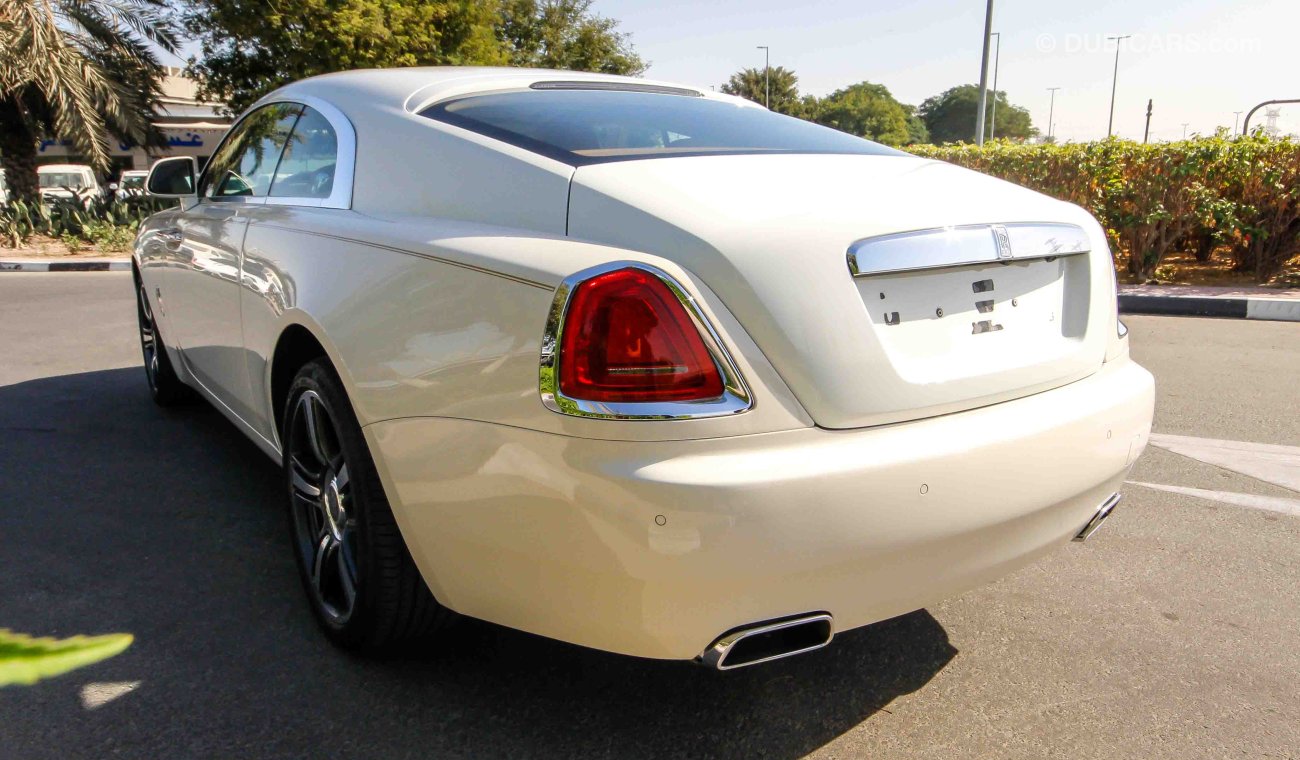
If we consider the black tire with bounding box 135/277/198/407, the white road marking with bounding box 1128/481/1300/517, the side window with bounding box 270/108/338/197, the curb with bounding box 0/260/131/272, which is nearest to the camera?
the side window with bounding box 270/108/338/197

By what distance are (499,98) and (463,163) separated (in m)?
0.48

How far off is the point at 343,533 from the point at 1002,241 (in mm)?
1676

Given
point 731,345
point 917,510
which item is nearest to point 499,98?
point 731,345

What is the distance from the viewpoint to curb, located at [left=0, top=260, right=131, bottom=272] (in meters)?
13.8

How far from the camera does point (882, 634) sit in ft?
8.65

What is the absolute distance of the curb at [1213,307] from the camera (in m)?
8.83

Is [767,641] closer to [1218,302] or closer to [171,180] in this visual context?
[171,180]

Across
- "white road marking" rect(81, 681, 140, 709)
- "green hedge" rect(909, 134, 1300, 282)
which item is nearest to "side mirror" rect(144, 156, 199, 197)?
"white road marking" rect(81, 681, 140, 709)

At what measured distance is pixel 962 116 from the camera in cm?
12625

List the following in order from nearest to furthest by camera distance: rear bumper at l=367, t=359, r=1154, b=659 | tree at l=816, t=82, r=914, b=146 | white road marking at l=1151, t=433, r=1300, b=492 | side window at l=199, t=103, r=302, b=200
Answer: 1. rear bumper at l=367, t=359, r=1154, b=659
2. side window at l=199, t=103, r=302, b=200
3. white road marking at l=1151, t=433, r=1300, b=492
4. tree at l=816, t=82, r=914, b=146

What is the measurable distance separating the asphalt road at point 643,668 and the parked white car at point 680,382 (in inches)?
9.5

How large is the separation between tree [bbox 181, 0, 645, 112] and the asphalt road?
1489 cm

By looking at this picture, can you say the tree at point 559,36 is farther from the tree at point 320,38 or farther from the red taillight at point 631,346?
the red taillight at point 631,346

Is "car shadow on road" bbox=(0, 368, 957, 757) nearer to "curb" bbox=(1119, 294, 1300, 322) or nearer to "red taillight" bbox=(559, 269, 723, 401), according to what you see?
"red taillight" bbox=(559, 269, 723, 401)
